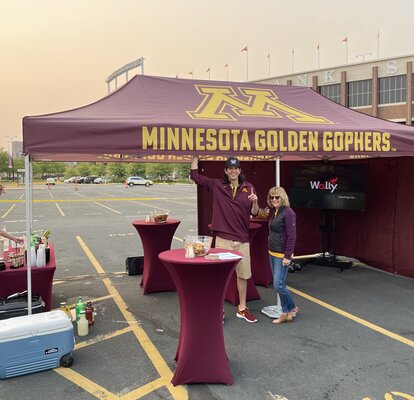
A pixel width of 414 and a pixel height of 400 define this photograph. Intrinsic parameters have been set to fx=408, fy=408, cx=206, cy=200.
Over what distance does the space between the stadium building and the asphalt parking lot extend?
44.0 metres

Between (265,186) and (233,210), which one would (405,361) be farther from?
(265,186)

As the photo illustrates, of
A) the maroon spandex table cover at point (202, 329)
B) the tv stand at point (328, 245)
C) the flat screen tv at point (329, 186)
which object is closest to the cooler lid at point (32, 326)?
the maroon spandex table cover at point (202, 329)

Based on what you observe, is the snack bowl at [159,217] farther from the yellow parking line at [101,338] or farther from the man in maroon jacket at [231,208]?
the yellow parking line at [101,338]

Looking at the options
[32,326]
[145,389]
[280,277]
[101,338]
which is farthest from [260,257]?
[32,326]

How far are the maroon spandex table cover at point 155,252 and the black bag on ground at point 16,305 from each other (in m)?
1.93

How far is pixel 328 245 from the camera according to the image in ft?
30.4

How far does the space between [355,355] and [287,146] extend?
248cm

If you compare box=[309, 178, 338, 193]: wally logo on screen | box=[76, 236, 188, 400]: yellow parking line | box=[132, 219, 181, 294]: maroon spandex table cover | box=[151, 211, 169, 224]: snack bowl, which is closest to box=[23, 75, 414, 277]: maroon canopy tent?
box=[309, 178, 338, 193]: wally logo on screen

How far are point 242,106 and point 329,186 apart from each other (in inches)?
125

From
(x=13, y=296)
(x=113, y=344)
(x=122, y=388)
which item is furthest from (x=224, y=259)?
(x=13, y=296)

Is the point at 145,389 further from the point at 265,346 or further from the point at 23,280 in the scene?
the point at 23,280

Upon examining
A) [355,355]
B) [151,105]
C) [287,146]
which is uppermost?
[151,105]

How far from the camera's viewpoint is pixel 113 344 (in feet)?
15.1

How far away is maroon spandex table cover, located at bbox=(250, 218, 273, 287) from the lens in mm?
6734
